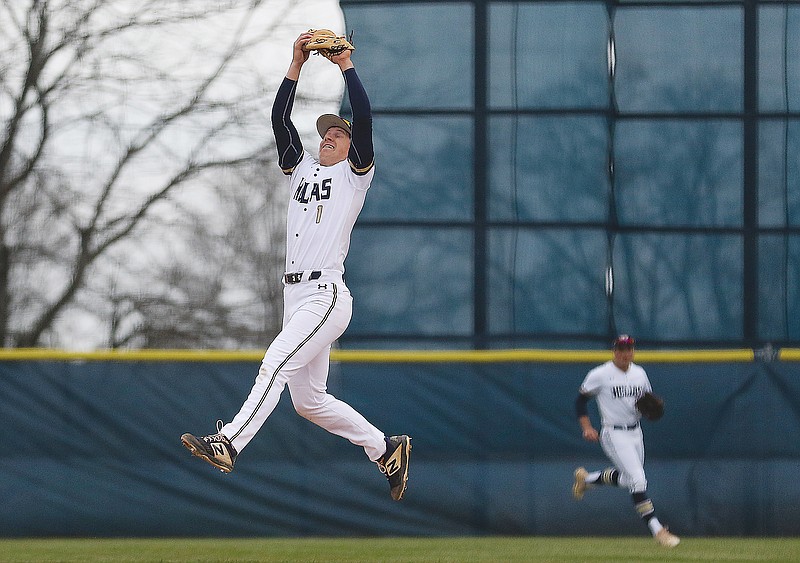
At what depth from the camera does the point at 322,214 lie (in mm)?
6555

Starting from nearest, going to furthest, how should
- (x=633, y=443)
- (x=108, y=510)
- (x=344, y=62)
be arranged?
(x=344, y=62), (x=633, y=443), (x=108, y=510)

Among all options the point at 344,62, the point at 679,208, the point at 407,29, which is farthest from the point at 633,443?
the point at 344,62

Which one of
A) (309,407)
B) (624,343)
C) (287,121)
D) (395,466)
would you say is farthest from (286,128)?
(624,343)

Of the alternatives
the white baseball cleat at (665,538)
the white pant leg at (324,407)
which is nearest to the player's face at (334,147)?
the white pant leg at (324,407)

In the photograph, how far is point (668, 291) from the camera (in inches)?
426

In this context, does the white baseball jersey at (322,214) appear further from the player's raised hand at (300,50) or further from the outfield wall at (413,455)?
the outfield wall at (413,455)

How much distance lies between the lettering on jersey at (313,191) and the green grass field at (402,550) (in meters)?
2.33

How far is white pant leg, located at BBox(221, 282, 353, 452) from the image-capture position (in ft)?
20.3

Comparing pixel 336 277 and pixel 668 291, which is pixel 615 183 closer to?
pixel 668 291

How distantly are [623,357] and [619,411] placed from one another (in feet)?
1.34

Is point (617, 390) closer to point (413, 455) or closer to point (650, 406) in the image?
point (650, 406)

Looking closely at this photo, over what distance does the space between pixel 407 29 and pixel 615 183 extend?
82.4 inches

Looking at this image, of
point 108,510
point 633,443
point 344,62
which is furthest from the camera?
point 108,510

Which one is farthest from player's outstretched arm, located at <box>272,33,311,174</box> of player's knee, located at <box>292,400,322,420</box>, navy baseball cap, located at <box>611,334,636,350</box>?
navy baseball cap, located at <box>611,334,636,350</box>
